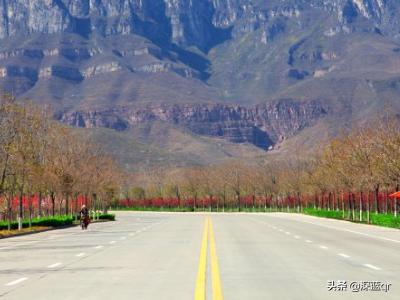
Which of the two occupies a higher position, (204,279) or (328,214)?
(204,279)

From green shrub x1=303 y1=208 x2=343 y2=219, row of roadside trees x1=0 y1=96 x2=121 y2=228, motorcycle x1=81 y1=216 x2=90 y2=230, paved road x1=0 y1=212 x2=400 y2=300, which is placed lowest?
green shrub x1=303 y1=208 x2=343 y2=219

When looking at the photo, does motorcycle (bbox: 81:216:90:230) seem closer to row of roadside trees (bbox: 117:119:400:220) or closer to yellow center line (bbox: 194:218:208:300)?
row of roadside trees (bbox: 117:119:400:220)

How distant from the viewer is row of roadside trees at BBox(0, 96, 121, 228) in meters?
56.2

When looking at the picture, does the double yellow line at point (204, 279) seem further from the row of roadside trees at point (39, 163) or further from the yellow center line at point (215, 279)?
the row of roadside trees at point (39, 163)

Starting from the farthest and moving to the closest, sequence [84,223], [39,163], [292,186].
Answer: [292,186]
[39,163]
[84,223]

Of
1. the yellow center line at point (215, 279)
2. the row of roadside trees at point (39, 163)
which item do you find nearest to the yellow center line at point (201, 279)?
the yellow center line at point (215, 279)

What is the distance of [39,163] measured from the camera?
227ft

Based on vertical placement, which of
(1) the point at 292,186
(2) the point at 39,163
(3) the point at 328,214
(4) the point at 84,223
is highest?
(2) the point at 39,163

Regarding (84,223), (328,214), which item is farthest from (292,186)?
(84,223)

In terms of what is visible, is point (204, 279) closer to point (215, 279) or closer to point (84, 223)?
point (215, 279)

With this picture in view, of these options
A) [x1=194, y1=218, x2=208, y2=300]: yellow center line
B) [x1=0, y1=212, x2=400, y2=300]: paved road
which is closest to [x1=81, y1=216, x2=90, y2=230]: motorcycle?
[x1=0, y1=212, x2=400, y2=300]: paved road

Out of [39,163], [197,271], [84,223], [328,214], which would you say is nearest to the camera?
[197,271]

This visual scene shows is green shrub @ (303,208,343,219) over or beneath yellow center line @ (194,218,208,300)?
beneath

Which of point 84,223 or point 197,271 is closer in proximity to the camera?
point 197,271
